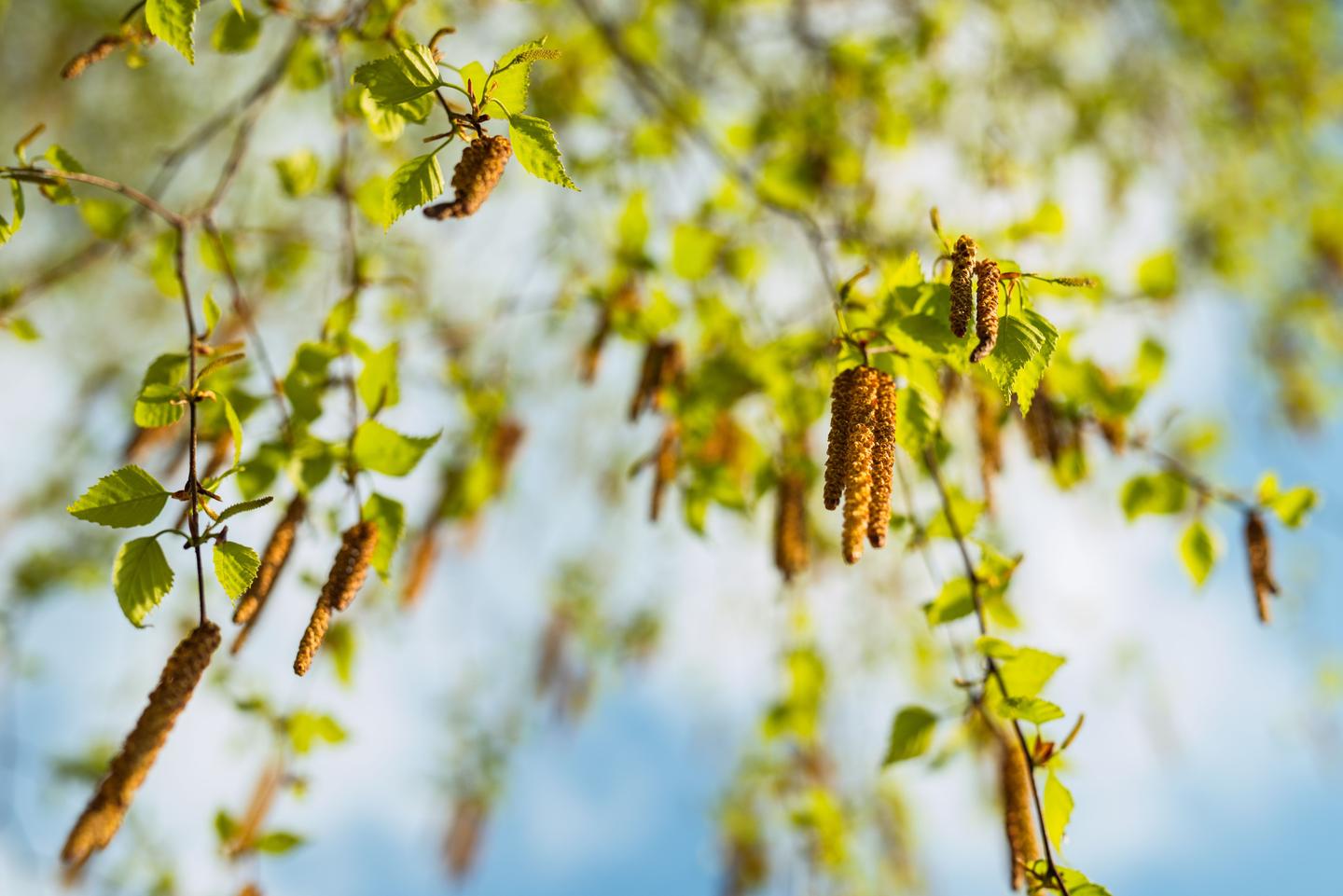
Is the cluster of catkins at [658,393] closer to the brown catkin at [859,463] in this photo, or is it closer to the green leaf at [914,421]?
the green leaf at [914,421]

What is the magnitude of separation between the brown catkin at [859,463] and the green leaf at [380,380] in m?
0.68

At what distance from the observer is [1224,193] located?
16.9 ft

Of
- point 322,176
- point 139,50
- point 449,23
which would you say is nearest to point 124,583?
point 139,50

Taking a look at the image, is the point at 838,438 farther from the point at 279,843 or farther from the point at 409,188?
the point at 279,843

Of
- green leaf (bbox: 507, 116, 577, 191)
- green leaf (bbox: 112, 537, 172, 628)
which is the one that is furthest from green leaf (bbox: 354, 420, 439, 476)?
green leaf (bbox: 507, 116, 577, 191)

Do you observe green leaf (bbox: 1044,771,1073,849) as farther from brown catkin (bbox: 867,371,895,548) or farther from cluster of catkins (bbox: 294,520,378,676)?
cluster of catkins (bbox: 294,520,378,676)

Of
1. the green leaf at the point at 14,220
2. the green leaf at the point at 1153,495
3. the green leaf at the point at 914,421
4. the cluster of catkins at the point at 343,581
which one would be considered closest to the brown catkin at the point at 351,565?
the cluster of catkins at the point at 343,581

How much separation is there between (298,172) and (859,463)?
1394 mm

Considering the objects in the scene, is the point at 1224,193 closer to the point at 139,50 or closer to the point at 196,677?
the point at 139,50

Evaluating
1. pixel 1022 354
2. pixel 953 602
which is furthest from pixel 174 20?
pixel 953 602

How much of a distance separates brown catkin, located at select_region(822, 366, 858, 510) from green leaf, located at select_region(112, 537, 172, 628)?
77cm

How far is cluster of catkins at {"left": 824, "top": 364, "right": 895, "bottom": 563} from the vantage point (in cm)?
100

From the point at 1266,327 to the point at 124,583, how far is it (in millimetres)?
6112

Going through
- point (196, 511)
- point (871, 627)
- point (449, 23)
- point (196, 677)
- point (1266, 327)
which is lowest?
point (196, 677)
